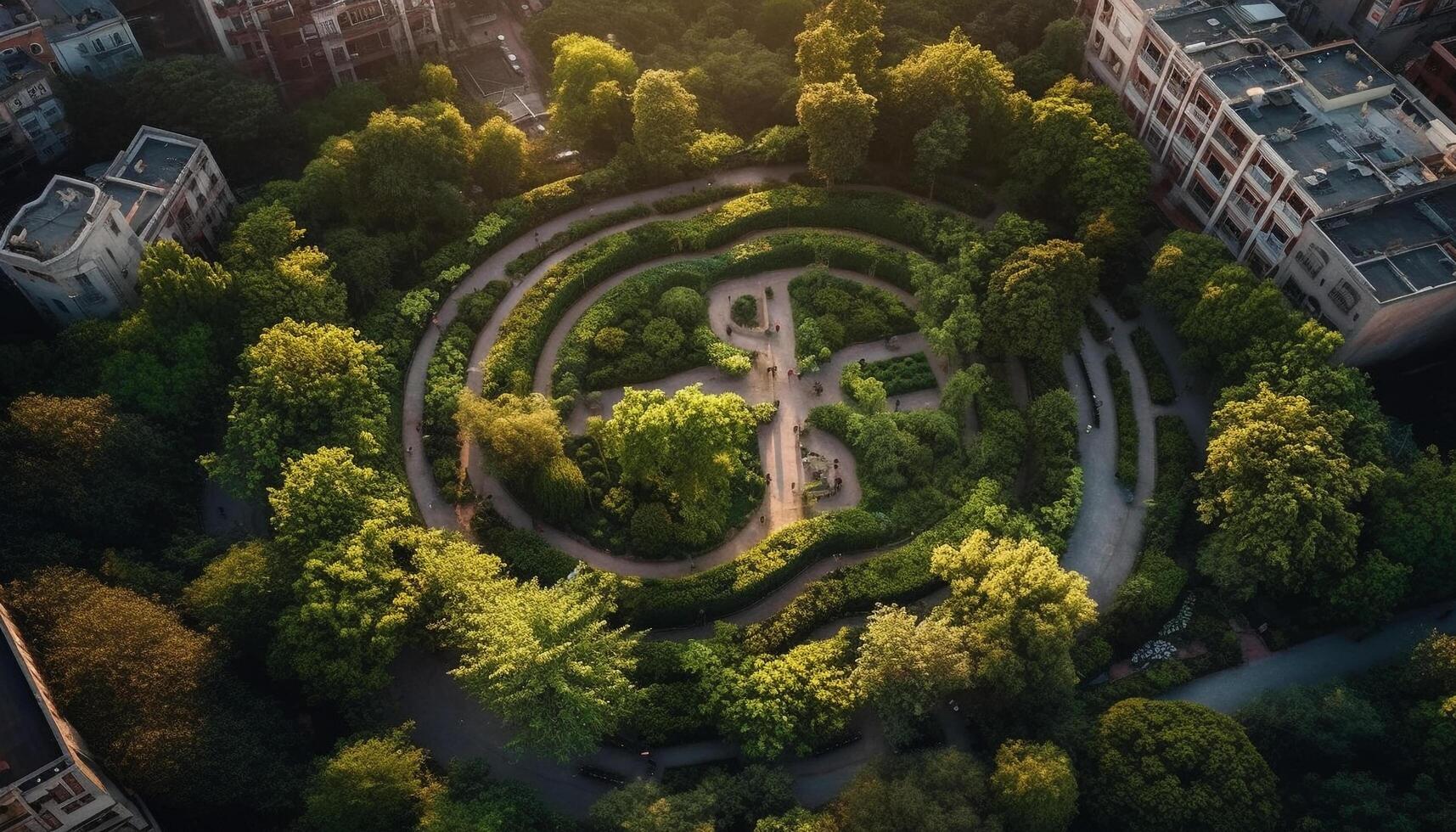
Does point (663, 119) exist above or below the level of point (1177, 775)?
above

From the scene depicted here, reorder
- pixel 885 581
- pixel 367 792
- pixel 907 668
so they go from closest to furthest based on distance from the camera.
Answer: pixel 367 792
pixel 907 668
pixel 885 581

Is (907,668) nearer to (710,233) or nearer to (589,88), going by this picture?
(710,233)

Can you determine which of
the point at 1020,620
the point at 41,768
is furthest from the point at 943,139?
the point at 41,768

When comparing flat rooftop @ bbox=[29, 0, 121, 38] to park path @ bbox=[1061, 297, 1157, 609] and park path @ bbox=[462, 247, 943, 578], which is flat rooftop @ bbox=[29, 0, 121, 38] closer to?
park path @ bbox=[462, 247, 943, 578]

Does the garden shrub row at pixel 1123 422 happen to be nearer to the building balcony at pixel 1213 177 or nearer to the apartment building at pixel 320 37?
the building balcony at pixel 1213 177

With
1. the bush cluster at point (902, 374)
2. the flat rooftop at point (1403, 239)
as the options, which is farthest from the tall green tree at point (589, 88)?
the flat rooftop at point (1403, 239)
